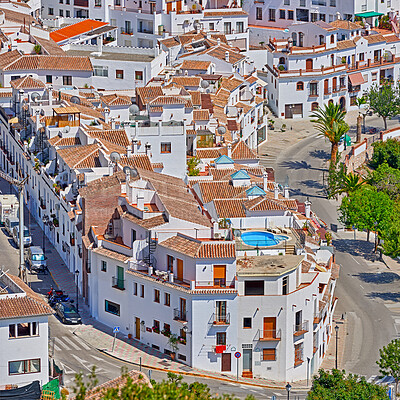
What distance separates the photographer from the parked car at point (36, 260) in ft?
376

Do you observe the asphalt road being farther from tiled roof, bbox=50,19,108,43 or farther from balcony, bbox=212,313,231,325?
tiled roof, bbox=50,19,108,43

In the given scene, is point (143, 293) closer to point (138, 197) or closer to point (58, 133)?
point (138, 197)

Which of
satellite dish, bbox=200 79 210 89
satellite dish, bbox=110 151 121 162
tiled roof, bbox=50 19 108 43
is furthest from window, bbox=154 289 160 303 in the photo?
tiled roof, bbox=50 19 108 43

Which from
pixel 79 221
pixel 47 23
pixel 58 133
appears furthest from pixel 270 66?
pixel 79 221

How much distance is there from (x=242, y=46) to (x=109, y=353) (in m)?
83.3

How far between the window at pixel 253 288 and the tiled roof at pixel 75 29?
76.5 metres

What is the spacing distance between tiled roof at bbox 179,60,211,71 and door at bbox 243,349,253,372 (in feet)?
204

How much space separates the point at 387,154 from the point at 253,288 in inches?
2259

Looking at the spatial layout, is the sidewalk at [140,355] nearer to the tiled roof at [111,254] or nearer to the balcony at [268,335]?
the balcony at [268,335]

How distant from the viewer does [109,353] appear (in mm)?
100312

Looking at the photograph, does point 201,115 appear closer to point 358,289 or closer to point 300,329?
point 358,289

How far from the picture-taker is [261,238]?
10519 centimetres

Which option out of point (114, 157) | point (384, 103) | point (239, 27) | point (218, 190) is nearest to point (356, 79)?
point (384, 103)

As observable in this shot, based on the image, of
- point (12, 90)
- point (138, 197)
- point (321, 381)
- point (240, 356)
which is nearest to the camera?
point (321, 381)
